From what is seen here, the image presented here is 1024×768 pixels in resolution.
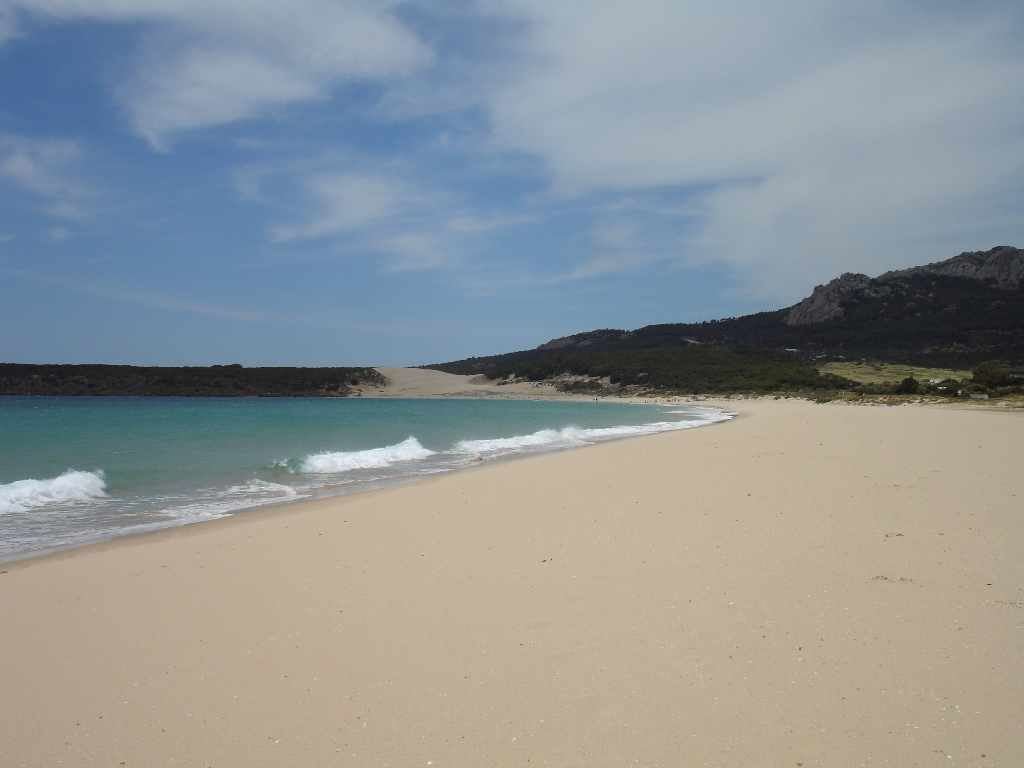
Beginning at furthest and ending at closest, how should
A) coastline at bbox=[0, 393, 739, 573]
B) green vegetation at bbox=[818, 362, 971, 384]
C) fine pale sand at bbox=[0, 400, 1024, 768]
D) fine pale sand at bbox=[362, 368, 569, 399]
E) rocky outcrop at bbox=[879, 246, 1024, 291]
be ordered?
rocky outcrop at bbox=[879, 246, 1024, 291]
fine pale sand at bbox=[362, 368, 569, 399]
green vegetation at bbox=[818, 362, 971, 384]
coastline at bbox=[0, 393, 739, 573]
fine pale sand at bbox=[0, 400, 1024, 768]

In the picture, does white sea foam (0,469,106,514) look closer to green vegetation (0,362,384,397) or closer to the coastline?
the coastline

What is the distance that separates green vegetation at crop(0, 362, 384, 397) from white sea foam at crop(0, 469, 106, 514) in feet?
226

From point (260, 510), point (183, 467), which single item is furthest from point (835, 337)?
point (260, 510)

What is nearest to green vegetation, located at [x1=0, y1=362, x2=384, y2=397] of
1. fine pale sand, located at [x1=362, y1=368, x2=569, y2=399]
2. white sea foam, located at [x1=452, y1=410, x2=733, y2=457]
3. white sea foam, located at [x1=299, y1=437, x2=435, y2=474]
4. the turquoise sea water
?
fine pale sand, located at [x1=362, y1=368, x2=569, y2=399]

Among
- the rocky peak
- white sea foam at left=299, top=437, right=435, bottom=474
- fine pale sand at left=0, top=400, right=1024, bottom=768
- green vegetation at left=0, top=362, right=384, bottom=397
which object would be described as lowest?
white sea foam at left=299, top=437, right=435, bottom=474

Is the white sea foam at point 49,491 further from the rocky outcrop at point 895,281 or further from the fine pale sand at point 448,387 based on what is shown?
the rocky outcrop at point 895,281

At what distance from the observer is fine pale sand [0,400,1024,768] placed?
2822 mm

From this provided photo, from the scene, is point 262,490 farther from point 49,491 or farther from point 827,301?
point 827,301

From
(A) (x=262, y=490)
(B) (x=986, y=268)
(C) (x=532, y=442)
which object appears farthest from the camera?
(B) (x=986, y=268)

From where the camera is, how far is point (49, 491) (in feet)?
34.1

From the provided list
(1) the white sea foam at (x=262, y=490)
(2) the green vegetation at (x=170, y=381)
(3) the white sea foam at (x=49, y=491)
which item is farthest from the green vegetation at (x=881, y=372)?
(2) the green vegetation at (x=170, y=381)

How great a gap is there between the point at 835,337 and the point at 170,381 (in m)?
88.8

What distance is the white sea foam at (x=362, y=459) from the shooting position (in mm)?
14305

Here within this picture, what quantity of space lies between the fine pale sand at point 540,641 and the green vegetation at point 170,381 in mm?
75264
